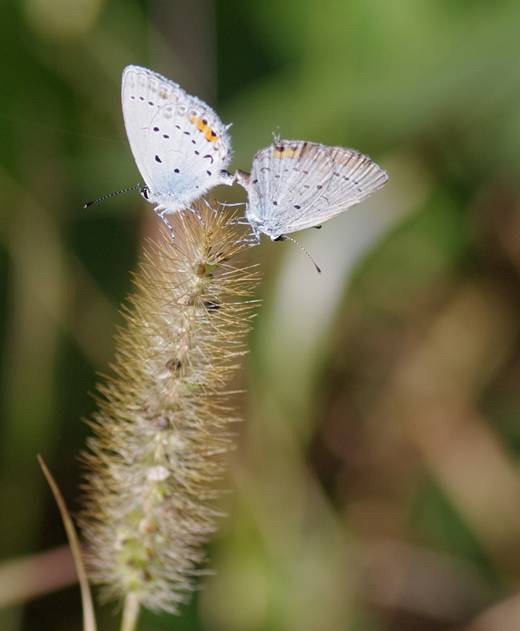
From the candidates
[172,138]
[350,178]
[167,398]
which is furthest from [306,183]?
[167,398]

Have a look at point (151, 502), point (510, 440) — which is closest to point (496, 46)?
point (510, 440)

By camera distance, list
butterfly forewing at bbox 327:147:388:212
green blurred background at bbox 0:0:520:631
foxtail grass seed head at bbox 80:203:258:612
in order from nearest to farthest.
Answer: foxtail grass seed head at bbox 80:203:258:612 < butterfly forewing at bbox 327:147:388:212 < green blurred background at bbox 0:0:520:631

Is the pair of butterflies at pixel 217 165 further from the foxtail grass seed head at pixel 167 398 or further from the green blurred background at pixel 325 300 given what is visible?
the green blurred background at pixel 325 300

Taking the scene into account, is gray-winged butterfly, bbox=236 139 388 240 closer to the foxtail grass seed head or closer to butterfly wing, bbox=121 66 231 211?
butterfly wing, bbox=121 66 231 211

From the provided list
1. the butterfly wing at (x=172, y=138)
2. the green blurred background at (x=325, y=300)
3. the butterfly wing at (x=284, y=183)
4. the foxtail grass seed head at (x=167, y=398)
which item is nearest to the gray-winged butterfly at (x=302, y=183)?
the butterfly wing at (x=284, y=183)

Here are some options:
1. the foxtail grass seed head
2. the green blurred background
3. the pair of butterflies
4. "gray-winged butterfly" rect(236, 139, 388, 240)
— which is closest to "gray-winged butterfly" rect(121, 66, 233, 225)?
the pair of butterflies

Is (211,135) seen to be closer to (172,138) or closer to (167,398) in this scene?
(172,138)

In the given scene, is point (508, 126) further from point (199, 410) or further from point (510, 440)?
point (199, 410)
